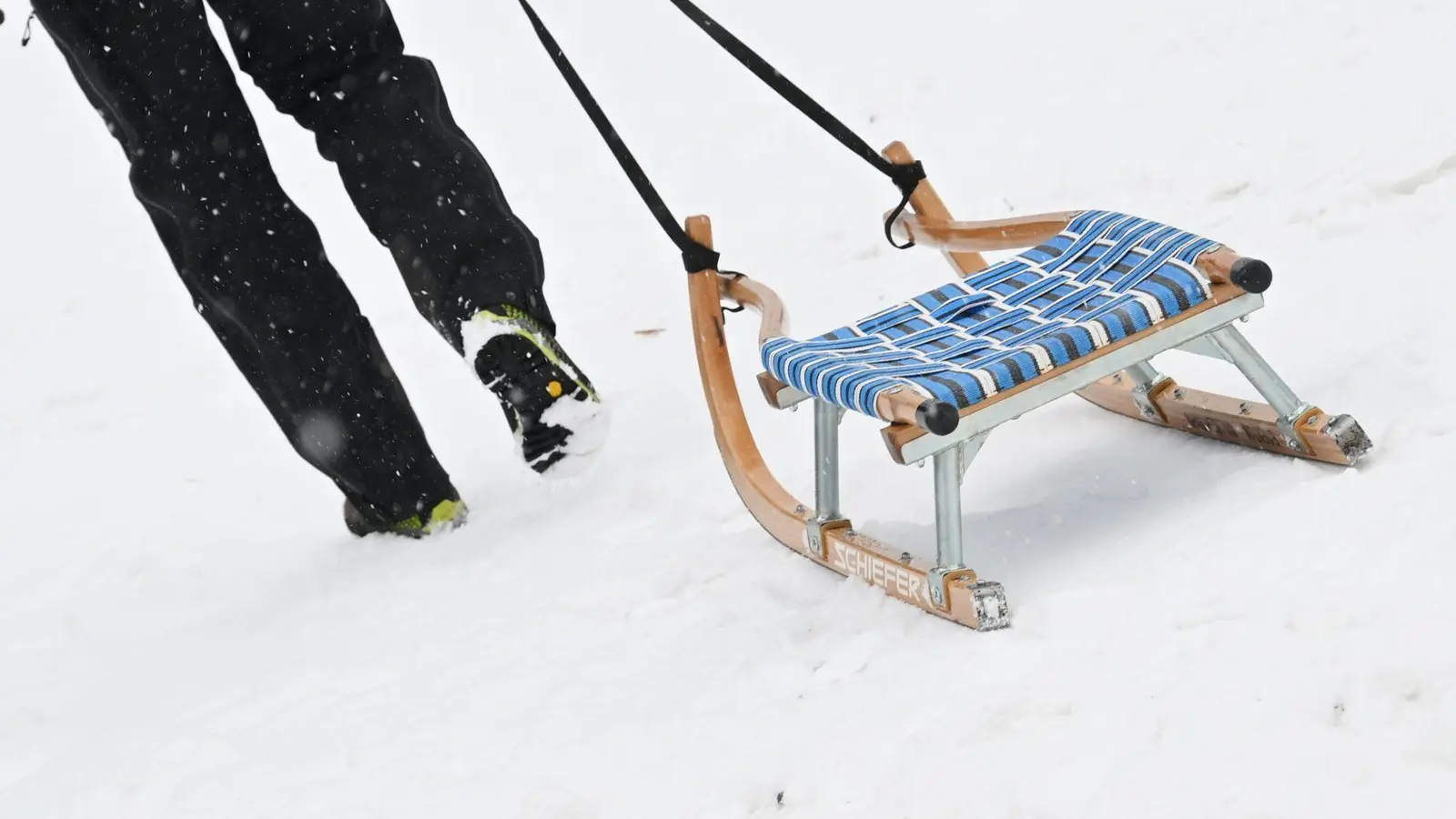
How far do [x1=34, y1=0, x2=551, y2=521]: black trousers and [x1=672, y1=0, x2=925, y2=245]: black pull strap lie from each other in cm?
49

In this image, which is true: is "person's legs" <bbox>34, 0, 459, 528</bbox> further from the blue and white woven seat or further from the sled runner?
the blue and white woven seat

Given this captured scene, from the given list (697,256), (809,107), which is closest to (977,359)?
(697,256)

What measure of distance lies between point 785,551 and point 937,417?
25.0 inches

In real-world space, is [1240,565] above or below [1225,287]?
below

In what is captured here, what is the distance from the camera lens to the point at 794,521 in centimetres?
242

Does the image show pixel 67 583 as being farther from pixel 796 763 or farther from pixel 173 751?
pixel 796 763

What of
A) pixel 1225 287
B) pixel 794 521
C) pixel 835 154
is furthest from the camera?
pixel 835 154

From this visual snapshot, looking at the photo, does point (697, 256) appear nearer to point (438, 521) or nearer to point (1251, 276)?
point (438, 521)

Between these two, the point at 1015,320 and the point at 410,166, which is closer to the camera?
the point at 1015,320

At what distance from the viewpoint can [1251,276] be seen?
2084 millimetres

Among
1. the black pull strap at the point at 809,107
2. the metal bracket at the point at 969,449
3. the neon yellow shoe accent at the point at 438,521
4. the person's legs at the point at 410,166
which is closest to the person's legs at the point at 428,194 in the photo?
the person's legs at the point at 410,166

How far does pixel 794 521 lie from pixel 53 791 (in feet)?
3.86

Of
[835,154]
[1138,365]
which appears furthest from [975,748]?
[835,154]

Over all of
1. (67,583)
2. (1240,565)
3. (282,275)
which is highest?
(282,275)
